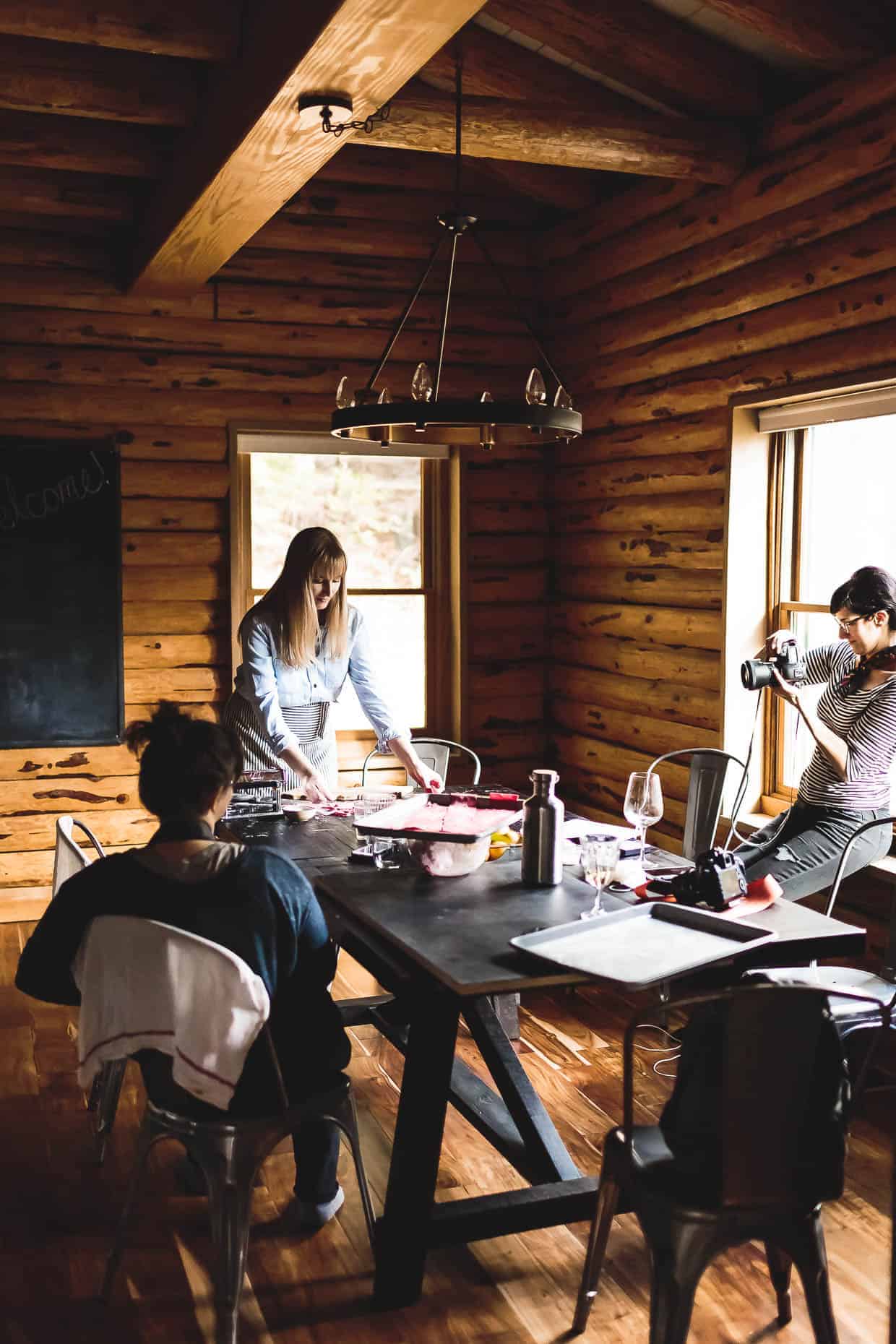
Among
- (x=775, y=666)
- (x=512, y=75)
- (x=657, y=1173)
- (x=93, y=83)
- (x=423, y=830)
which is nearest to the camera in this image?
(x=657, y=1173)

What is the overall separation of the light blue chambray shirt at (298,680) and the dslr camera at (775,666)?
1206 mm

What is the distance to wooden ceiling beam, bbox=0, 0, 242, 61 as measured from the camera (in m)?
3.31

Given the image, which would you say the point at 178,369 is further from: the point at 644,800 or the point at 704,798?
the point at 644,800

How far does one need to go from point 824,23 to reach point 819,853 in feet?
8.57

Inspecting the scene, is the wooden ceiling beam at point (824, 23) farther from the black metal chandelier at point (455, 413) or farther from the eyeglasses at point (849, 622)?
the eyeglasses at point (849, 622)

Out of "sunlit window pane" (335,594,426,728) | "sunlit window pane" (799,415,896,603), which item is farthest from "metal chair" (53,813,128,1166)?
"sunlit window pane" (335,594,426,728)

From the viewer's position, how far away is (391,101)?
4086mm

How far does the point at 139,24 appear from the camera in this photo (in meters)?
3.37

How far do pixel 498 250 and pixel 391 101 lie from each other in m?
2.15

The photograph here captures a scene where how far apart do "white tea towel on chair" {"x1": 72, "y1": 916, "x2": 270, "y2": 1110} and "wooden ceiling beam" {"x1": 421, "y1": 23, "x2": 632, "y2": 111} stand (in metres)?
3.59

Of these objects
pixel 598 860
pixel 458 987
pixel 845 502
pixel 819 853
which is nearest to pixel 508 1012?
pixel 819 853

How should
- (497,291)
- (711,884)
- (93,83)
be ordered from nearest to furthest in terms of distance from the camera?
(711,884), (93,83), (497,291)

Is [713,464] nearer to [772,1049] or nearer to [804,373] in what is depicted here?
[804,373]

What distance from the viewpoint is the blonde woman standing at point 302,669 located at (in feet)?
13.5
